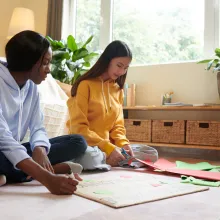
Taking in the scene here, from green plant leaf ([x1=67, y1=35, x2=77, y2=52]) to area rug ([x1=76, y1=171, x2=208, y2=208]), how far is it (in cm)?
194

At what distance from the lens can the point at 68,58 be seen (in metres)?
3.22

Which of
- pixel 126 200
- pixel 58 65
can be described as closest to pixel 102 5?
pixel 58 65

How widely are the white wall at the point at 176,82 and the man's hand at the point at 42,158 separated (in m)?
1.99

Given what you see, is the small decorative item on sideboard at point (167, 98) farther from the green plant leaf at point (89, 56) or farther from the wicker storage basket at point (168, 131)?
the green plant leaf at point (89, 56)

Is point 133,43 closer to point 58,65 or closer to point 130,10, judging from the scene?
point 130,10

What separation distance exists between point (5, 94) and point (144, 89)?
6.90 ft

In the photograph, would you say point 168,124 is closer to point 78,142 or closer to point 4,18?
point 78,142

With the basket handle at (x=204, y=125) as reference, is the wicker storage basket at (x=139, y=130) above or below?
below

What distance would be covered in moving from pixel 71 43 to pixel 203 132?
4.97 ft

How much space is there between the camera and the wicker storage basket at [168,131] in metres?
2.72

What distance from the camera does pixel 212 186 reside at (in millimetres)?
1372

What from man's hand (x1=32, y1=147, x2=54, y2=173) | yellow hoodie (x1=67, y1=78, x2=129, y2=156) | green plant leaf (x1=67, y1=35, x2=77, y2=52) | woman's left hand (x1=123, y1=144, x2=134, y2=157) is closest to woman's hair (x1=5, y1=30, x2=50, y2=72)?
man's hand (x1=32, y1=147, x2=54, y2=173)

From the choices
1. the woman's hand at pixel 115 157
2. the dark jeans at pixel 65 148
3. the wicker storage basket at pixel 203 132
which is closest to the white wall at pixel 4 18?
the wicker storage basket at pixel 203 132

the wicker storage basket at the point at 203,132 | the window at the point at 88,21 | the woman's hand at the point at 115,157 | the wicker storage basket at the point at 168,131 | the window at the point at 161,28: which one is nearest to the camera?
the woman's hand at the point at 115,157
